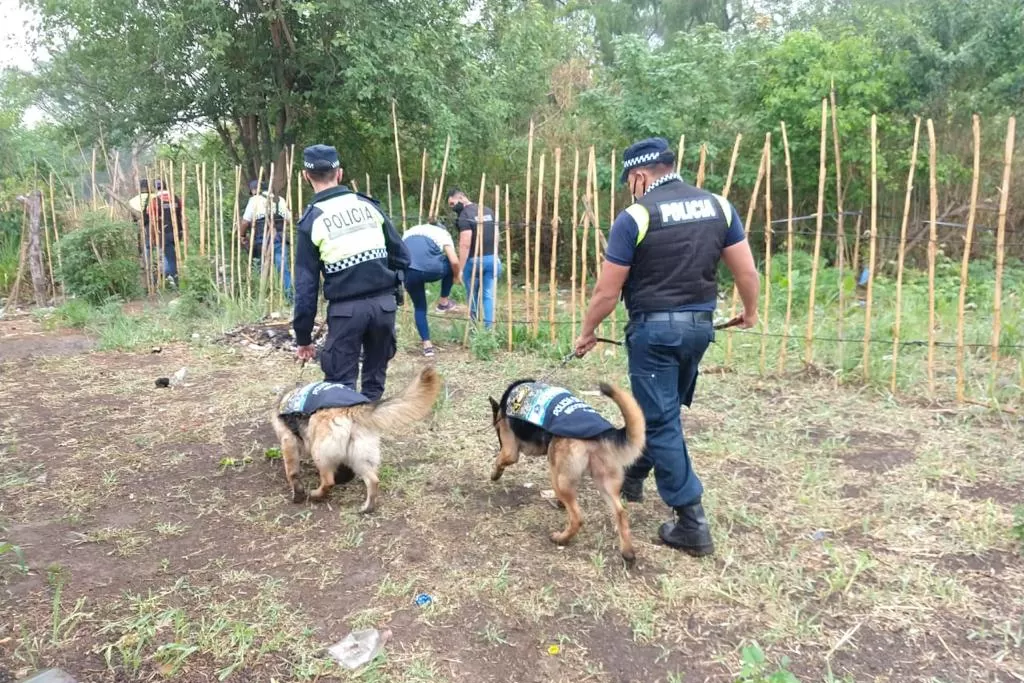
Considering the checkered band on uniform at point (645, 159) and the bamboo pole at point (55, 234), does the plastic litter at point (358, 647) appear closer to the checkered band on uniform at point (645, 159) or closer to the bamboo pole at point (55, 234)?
the checkered band on uniform at point (645, 159)

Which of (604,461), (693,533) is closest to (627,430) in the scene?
(604,461)

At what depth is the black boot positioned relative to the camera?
10.4 ft

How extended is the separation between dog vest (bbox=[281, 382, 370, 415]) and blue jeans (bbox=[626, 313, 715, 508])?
1.42 m

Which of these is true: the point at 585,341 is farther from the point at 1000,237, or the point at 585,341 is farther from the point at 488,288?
the point at 488,288

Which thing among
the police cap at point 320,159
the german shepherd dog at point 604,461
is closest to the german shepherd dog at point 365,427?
the german shepherd dog at point 604,461

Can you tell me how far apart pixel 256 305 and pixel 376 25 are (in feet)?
15.4

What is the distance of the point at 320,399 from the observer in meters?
3.54

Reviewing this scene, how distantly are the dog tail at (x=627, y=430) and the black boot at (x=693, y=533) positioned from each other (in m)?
0.45

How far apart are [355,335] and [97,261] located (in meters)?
7.03

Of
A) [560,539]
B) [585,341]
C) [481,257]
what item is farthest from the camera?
[481,257]

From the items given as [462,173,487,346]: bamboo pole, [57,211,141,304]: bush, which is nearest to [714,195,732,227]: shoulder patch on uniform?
[462,173,487,346]: bamboo pole

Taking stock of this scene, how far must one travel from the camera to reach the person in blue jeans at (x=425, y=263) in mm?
6508

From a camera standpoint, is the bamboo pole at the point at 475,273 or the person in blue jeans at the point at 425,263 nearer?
the person in blue jeans at the point at 425,263

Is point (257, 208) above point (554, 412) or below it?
above
